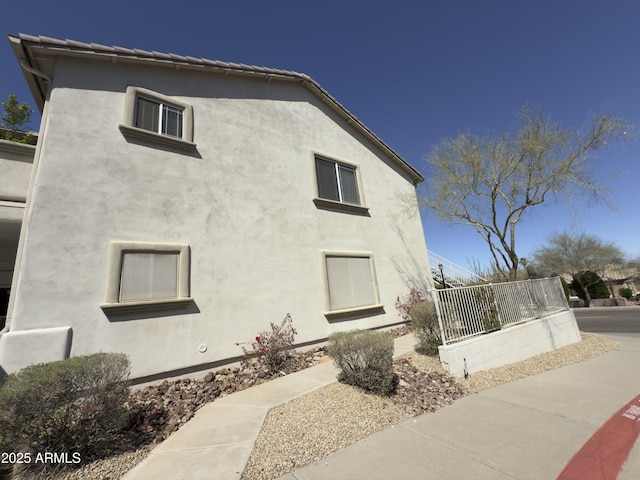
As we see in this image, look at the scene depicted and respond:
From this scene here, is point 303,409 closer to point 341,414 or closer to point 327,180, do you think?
point 341,414

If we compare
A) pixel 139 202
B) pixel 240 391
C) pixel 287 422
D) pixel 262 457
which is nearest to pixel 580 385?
pixel 287 422

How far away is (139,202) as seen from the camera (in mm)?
5789

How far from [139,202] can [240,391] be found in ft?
14.8

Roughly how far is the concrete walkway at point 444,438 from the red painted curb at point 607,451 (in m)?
0.07

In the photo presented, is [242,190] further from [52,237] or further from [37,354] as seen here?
[37,354]

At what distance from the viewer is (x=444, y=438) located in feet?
11.5

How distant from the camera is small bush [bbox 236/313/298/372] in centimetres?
621

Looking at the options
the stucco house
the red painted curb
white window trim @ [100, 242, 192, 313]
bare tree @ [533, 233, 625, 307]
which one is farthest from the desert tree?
bare tree @ [533, 233, 625, 307]

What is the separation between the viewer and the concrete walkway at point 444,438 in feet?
9.36

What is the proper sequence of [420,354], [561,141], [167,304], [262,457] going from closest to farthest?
[262,457]
[167,304]
[420,354]
[561,141]

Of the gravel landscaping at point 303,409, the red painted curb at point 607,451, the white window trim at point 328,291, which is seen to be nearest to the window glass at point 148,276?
the gravel landscaping at point 303,409

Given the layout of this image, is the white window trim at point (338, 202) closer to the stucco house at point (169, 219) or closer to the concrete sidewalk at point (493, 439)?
the stucco house at point (169, 219)

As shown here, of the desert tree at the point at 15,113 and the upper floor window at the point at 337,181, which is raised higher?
the desert tree at the point at 15,113

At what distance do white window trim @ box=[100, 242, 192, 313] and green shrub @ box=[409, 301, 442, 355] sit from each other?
550 centimetres
